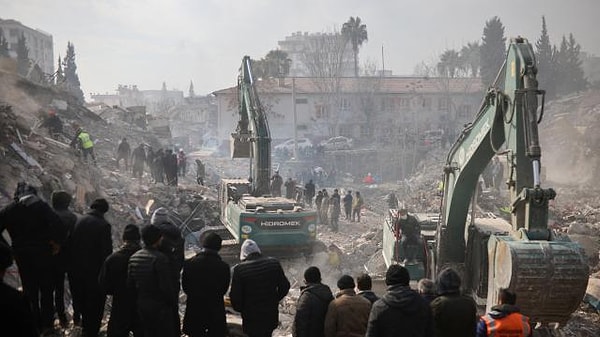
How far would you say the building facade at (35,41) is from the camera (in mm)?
75188

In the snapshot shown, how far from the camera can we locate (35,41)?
266 ft

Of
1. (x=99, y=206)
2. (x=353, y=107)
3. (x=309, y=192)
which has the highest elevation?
(x=353, y=107)

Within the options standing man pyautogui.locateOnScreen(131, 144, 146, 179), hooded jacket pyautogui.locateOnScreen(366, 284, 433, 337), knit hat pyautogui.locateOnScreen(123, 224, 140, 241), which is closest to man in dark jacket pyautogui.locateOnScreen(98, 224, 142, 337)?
knit hat pyautogui.locateOnScreen(123, 224, 140, 241)

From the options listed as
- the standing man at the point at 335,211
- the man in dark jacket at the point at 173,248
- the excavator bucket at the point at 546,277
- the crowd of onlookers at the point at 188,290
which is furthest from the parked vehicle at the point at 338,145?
the excavator bucket at the point at 546,277

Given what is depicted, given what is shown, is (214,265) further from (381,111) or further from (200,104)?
(200,104)

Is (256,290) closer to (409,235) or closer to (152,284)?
(152,284)

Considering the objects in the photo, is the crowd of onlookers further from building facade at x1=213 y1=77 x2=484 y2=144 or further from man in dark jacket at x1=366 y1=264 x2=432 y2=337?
building facade at x1=213 y1=77 x2=484 y2=144

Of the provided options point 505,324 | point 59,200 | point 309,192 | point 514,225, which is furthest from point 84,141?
point 505,324

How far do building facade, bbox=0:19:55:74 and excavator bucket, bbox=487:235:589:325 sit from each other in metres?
75.9

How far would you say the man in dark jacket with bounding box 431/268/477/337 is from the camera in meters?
5.34

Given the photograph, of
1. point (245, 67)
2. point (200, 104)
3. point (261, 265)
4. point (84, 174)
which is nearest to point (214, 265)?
point (261, 265)

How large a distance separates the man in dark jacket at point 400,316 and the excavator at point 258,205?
26.9 feet

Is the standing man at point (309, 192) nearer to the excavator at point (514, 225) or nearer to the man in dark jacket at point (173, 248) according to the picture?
the excavator at point (514, 225)

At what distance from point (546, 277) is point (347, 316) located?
7.25 feet
